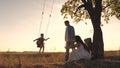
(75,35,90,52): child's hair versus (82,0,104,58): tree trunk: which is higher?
(82,0,104,58): tree trunk

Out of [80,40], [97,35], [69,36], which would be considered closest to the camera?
[80,40]

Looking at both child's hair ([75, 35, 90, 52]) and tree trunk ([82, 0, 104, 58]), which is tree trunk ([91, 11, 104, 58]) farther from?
child's hair ([75, 35, 90, 52])

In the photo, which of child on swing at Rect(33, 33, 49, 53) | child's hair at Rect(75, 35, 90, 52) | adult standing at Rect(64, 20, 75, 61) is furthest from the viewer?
child on swing at Rect(33, 33, 49, 53)

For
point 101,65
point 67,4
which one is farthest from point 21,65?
point 67,4

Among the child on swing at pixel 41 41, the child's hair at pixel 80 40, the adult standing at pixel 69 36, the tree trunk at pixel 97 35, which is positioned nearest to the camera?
the child's hair at pixel 80 40

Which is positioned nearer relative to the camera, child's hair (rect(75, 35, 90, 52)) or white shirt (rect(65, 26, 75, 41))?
child's hair (rect(75, 35, 90, 52))

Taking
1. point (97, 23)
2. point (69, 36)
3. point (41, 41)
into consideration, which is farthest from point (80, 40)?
point (41, 41)

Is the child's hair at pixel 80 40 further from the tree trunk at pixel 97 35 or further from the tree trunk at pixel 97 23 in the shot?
the tree trunk at pixel 97 23

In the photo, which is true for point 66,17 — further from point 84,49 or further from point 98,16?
point 84,49

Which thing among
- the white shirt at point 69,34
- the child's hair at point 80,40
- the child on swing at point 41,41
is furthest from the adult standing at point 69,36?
the child on swing at point 41,41

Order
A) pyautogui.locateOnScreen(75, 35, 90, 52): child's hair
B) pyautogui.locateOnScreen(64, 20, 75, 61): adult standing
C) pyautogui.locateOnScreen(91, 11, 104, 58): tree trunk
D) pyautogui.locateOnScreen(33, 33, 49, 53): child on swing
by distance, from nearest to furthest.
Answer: pyautogui.locateOnScreen(75, 35, 90, 52): child's hair
pyautogui.locateOnScreen(64, 20, 75, 61): adult standing
pyautogui.locateOnScreen(91, 11, 104, 58): tree trunk
pyautogui.locateOnScreen(33, 33, 49, 53): child on swing

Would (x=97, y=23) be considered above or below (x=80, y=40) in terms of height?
above

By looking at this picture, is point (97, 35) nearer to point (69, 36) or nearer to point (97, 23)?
point (97, 23)

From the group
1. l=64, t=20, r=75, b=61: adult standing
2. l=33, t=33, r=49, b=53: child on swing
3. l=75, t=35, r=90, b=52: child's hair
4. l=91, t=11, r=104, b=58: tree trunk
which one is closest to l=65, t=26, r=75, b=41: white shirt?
l=64, t=20, r=75, b=61: adult standing
